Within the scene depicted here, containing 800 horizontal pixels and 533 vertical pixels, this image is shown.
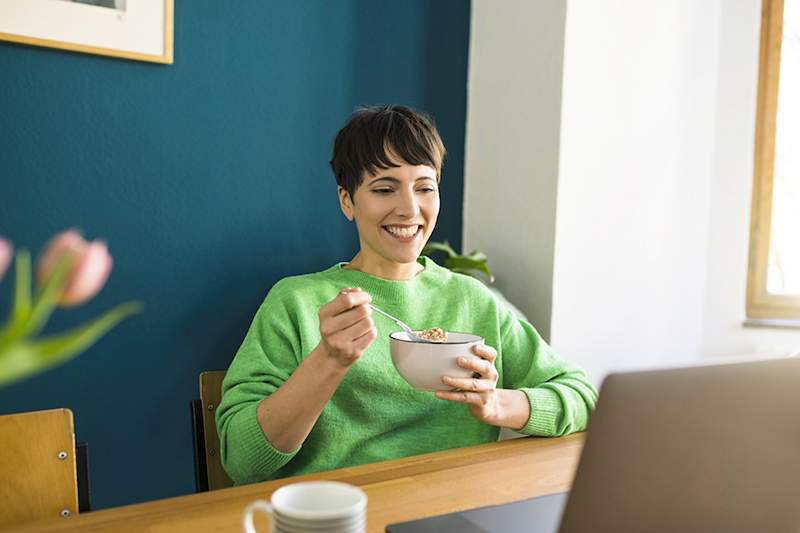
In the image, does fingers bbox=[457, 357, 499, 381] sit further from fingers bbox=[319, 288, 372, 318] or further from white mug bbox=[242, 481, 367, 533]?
white mug bbox=[242, 481, 367, 533]

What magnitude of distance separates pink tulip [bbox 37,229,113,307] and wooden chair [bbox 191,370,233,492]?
1.08 metres

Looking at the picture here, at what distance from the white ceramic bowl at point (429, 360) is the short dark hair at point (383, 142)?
476 millimetres

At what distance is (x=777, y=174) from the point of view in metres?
2.52

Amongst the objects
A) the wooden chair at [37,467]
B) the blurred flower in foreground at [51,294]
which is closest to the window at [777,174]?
the wooden chair at [37,467]

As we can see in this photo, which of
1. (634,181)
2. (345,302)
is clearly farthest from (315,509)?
(634,181)

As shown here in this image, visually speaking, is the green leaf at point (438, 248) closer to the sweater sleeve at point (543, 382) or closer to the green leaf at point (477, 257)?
the green leaf at point (477, 257)

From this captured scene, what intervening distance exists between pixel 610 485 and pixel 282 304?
847 mm

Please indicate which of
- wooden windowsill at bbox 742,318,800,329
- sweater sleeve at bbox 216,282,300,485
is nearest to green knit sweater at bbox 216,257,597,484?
sweater sleeve at bbox 216,282,300,485

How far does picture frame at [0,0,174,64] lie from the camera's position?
1598mm

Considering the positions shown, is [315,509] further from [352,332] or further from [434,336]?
[434,336]

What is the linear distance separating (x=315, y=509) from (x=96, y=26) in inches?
54.0

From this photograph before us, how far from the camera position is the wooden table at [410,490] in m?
0.90

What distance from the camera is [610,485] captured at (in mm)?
667

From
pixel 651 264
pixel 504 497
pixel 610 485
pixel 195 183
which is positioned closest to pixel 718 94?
pixel 651 264
